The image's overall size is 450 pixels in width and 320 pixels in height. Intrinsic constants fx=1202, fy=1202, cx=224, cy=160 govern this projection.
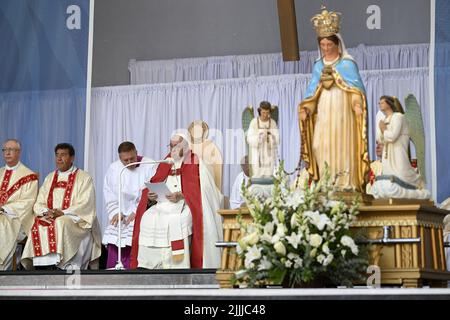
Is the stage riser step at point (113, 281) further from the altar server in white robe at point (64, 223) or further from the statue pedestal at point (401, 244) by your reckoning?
the statue pedestal at point (401, 244)

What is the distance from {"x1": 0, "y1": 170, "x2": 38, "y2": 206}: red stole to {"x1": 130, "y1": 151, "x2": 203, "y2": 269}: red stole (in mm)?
1348

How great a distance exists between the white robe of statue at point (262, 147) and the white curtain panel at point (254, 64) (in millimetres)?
6357

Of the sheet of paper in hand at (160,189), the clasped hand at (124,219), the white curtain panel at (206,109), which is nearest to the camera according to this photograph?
the sheet of paper in hand at (160,189)

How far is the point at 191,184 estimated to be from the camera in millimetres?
11320

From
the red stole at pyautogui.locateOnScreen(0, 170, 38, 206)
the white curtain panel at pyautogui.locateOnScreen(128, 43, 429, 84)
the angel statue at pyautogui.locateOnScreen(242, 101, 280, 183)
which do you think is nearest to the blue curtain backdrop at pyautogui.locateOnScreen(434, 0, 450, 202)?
the white curtain panel at pyautogui.locateOnScreen(128, 43, 429, 84)

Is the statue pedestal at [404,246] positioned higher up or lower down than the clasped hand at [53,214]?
lower down

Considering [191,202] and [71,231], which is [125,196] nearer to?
[71,231]

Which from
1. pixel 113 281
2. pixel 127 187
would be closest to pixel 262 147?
pixel 113 281

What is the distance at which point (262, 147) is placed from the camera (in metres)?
8.09

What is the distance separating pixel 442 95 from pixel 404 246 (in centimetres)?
667

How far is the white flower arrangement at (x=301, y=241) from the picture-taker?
22.8 feet

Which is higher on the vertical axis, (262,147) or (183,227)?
(262,147)

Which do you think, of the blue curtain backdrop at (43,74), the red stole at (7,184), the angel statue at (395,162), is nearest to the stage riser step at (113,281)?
the angel statue at (395,162)

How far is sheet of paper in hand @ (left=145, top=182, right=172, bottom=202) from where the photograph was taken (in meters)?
10.9
